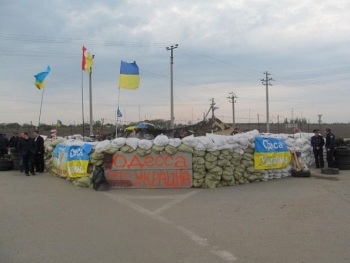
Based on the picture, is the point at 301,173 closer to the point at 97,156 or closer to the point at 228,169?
the point at 228,169

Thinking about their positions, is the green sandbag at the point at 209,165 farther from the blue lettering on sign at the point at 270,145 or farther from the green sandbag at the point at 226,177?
the blue lettering on sign at the point at 270,145

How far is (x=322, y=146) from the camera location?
16.8 m

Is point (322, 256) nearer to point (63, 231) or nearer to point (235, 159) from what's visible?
point (63, 231)

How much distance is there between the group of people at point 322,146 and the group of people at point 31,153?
11312mm

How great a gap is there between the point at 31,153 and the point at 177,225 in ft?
31.5

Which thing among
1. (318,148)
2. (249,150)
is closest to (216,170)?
(249,150)

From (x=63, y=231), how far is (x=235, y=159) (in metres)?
6.78

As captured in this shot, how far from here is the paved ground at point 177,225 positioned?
5406 mm

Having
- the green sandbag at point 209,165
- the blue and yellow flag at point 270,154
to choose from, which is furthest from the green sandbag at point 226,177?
the blue and yellow flag at point 270,154

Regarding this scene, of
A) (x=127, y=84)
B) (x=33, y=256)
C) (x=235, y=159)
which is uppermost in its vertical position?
(x=127, y=84)

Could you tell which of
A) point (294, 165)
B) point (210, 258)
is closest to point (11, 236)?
point (210, 258)

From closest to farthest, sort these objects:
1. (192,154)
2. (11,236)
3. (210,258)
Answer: (210,258) < (11,236) < (192,154)

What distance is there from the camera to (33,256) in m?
5.36

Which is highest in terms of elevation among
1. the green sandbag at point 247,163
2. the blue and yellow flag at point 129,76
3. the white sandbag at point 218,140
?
the blue and yellow flag at point 129,76
